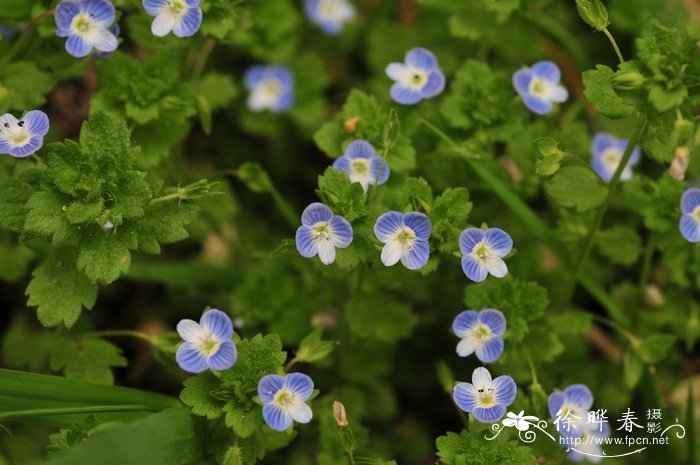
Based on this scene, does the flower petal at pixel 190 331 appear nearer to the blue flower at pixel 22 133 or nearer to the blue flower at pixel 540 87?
the blue flower at pixel 22 133

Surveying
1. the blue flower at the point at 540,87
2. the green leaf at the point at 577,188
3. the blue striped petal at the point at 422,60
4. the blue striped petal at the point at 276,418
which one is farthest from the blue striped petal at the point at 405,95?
the blue striped petal at the point at 276,418

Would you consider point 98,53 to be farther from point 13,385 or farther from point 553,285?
point 553,285

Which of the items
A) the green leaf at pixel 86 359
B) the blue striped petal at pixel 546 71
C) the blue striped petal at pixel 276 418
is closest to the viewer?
the blue striped petal at pixel 276 418

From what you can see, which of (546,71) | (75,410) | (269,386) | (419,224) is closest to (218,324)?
(269,386)

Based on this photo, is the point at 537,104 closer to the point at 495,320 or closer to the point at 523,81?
the point at 523,81

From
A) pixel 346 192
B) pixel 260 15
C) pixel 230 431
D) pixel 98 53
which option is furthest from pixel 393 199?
pixel 260 15
